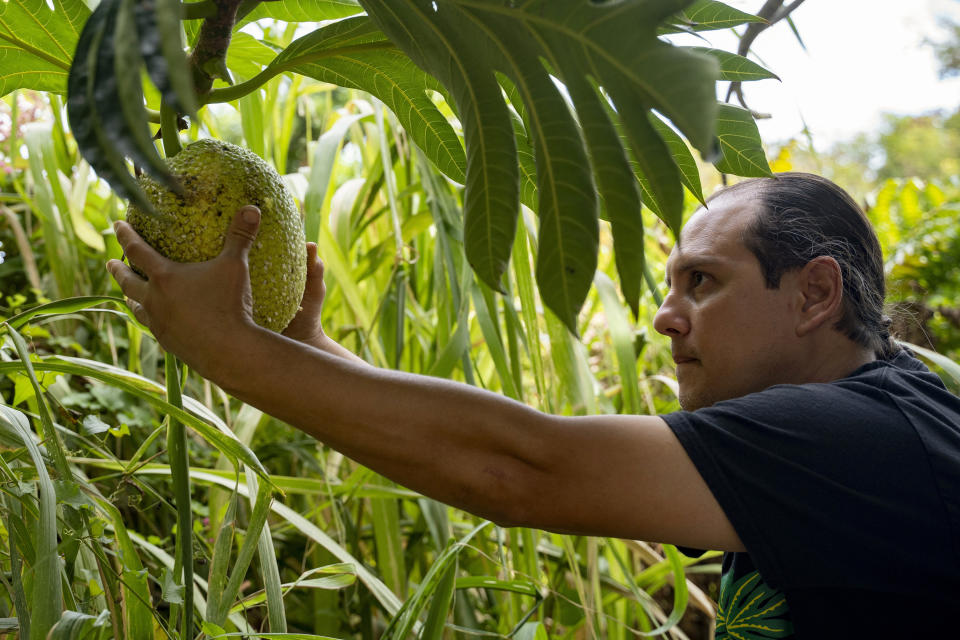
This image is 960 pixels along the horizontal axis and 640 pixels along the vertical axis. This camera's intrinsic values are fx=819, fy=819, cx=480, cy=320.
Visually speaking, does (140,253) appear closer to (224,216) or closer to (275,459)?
(224,216)

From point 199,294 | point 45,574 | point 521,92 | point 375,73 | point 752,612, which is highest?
point 375,73

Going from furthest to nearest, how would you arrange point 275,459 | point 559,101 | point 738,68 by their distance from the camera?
point 275,459 < point 738,68 < point 559,101

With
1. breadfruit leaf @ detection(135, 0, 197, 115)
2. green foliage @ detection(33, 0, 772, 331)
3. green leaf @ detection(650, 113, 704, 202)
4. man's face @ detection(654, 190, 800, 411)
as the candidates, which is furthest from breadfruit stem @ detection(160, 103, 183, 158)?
man's face @ detection(654, 190, 800, 411)

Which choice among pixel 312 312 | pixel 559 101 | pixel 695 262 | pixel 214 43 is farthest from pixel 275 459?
pixel 559 101

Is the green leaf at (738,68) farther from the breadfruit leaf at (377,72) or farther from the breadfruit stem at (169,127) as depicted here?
the breadfruit stem at (169,127)

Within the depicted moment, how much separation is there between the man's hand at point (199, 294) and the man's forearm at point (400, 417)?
0.01 m

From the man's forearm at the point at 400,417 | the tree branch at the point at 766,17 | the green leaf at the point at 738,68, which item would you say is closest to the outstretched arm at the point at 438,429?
the man's forearm at the point at 400,417

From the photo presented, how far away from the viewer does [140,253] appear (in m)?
0.59

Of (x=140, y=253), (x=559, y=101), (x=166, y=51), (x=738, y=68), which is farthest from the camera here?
(x=738, y=68)

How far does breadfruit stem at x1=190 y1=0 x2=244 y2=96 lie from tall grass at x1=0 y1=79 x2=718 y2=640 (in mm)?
315

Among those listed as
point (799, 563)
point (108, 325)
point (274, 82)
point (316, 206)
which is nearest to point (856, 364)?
point (799, 563)

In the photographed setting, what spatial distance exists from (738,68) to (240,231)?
0.44 m

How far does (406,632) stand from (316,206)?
0.60m

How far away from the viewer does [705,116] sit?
0.39 metres
